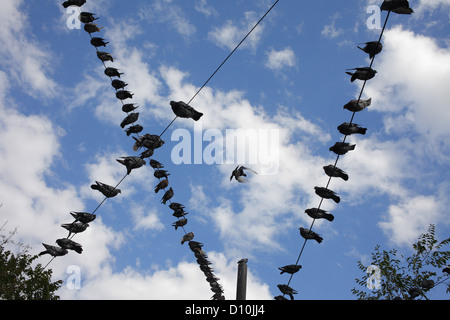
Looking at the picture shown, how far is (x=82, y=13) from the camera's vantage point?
21.2 feet

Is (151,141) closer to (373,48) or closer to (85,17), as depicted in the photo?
(85,17)

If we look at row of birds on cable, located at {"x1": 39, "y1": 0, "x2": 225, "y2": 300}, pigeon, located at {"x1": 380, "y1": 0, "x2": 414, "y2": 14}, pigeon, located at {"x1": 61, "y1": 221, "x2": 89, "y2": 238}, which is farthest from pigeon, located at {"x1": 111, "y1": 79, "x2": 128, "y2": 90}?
pigeon, located at {"x1": 380, "y1": 0, "x2": 414, "y2": 14}

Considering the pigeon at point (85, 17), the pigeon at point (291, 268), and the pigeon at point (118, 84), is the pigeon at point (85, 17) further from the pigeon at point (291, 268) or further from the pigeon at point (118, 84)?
the pigeon at point (291, 268)

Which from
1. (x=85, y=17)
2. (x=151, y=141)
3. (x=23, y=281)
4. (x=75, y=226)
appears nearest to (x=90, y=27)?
(x=85, y=17)

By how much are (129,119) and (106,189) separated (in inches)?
42.7

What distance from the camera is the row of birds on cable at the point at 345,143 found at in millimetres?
4090

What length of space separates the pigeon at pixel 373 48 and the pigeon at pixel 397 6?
12.8 inches

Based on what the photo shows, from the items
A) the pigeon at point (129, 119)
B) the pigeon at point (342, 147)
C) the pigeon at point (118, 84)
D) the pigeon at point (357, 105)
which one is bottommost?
the pigeon at point (342, 147)

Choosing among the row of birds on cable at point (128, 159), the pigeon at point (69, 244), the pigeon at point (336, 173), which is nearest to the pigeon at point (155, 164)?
the row of birds on cable at point (128, 159)

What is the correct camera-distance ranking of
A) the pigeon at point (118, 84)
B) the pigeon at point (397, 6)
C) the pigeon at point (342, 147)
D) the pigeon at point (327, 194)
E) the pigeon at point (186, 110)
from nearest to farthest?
the pigeon at point (397, 6), the pigeon at point (342, 147), the pigeon at point (327, 194), the pigeon at point (186, 110), the pigeon at point (118, 84)

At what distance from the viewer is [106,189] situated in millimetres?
6047
